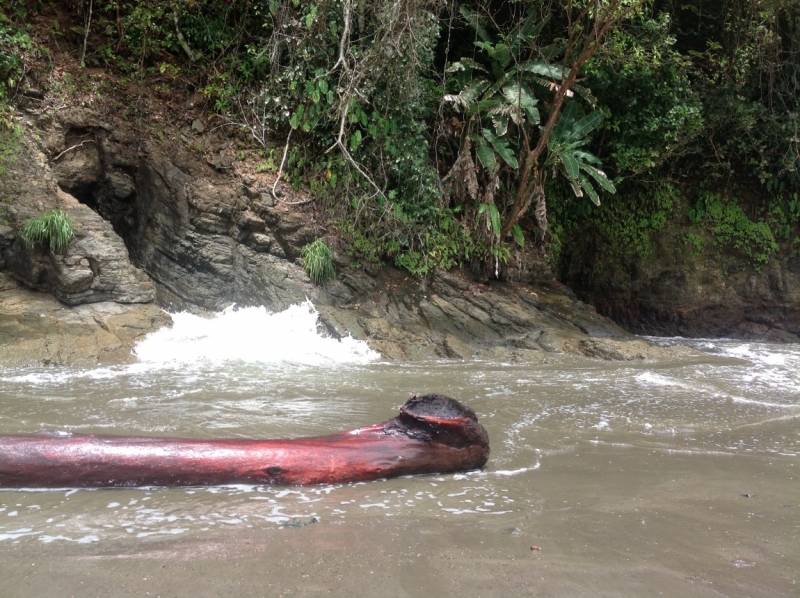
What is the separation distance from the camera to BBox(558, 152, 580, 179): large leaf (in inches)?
443

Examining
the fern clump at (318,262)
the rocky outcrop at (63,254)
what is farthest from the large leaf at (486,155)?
the rocky outcrop at (63,254)

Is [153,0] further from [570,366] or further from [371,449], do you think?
[371,449]

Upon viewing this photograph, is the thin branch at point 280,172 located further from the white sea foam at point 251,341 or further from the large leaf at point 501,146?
the large leaf at point 501,146

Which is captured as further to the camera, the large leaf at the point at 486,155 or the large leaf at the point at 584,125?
the large leaf at the point at 584,125

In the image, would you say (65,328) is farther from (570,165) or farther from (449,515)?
(570,165)

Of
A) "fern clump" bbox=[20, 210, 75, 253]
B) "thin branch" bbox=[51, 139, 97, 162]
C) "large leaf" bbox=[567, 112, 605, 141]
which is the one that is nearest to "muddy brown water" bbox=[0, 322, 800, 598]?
"fern clump" bbox=[20, 210, 75, 253]

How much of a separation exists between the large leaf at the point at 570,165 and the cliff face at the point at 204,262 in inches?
90.0

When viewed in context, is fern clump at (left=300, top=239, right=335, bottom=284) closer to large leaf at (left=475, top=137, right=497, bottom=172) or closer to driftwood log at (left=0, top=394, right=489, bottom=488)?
large leaf at (left=475, top=137, right=497, bottom=172)

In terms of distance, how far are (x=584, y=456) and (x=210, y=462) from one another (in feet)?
7.68

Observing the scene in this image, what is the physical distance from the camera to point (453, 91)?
11.9m

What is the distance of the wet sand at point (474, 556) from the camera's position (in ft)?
7.16

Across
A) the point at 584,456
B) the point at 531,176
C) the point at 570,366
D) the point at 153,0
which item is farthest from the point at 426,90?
the point at 584,456

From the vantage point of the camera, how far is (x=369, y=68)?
395 inches

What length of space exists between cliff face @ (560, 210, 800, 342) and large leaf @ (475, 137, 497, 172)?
4.34 m
